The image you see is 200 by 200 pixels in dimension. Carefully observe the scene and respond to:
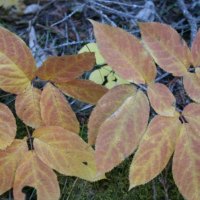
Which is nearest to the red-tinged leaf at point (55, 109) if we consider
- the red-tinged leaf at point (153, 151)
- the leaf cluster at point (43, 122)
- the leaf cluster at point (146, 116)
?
the leaf cluster at point (43, 122)

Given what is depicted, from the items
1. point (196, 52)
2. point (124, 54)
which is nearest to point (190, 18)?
point (196, 52)

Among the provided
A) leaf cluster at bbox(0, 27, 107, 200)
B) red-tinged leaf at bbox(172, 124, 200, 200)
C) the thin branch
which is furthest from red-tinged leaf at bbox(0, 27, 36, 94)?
the thin branch

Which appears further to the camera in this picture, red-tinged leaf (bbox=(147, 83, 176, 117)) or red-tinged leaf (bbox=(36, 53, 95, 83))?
red-tinged leaf (bbox=(36, 53, 95, 83))

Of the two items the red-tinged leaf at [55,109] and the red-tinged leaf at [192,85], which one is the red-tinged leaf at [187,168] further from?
the red-tinged leaf at [55,109]

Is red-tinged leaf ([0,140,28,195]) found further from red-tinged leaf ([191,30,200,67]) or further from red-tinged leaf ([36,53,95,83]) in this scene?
red-tinged leaf ([191,30,200,67])

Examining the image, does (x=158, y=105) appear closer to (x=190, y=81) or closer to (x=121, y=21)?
(x=190, y=81)
